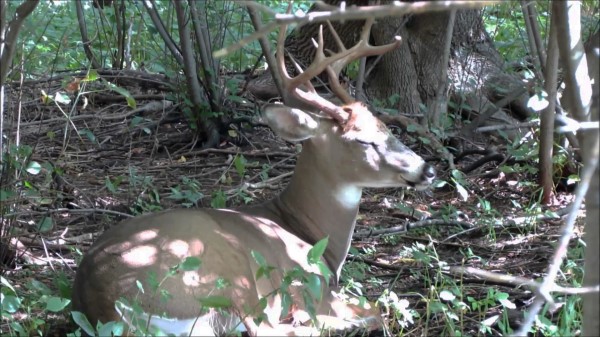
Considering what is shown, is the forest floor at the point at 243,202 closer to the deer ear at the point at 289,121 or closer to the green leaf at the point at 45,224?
the green leaf at the point at 45,224

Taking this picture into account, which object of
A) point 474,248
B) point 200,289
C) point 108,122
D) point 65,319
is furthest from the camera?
point 108,122

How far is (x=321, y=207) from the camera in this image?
17.2 feet

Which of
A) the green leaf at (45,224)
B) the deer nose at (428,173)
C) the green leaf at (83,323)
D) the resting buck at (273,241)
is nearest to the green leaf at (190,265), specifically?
the resting buck at (273,241)

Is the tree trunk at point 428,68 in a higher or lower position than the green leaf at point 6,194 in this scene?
higher

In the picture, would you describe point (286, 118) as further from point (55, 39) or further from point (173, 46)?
point (55, 39)

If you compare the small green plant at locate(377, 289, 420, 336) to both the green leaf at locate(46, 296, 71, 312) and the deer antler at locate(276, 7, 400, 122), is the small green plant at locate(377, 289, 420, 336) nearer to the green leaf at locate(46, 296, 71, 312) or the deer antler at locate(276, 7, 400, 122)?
the deer antler at locate(276, 7, 400, 122)

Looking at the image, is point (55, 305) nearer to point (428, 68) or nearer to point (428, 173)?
point (428, 173)

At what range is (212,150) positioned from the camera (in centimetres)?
764

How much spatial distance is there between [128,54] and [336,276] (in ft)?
15.9

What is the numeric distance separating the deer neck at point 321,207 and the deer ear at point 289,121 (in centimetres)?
13

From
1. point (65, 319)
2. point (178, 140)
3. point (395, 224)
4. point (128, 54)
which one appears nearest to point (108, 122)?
point (178, 140)

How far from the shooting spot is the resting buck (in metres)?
4.00

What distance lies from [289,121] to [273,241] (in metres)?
0.65

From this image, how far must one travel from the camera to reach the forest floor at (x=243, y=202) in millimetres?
5016
